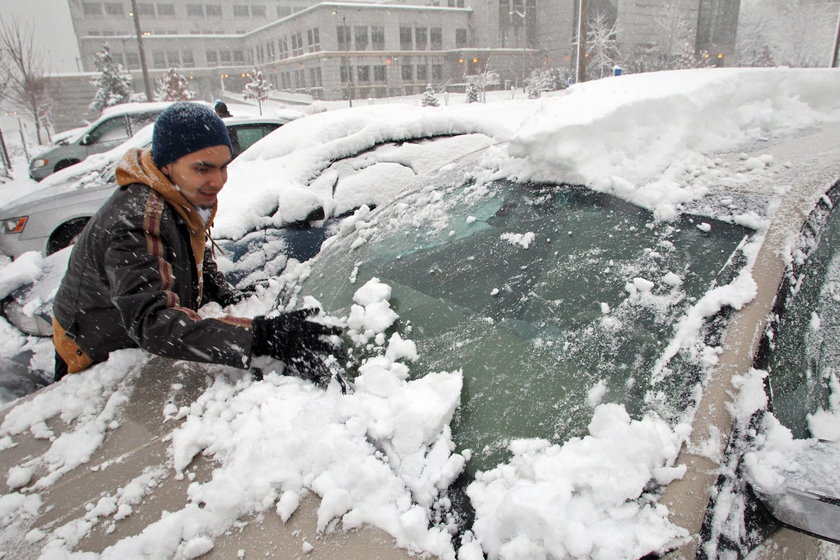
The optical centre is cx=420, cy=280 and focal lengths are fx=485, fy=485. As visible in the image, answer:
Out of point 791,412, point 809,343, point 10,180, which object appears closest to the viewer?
point 791,412

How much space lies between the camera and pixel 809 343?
140 cm

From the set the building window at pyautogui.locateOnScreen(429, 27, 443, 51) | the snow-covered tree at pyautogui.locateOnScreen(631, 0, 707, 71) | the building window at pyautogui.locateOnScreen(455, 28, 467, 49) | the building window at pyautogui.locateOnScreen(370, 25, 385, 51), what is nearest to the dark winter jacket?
the snow-covered tree at pyautogui.locateOnScreen(631, 0, 707, 71)

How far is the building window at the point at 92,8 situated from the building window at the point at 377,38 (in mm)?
37542

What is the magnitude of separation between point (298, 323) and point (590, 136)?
4.36 feet

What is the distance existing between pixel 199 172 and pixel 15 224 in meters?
5.24

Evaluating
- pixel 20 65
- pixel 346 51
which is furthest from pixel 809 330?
pixel 346 51

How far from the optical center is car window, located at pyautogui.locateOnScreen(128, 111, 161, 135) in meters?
11.5

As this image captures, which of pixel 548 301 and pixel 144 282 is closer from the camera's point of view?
pixel 548 301

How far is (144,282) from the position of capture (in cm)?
177

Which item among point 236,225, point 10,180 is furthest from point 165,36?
point 236,225

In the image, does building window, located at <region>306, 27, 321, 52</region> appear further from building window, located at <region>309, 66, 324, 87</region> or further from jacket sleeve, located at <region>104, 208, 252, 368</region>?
jacket sleeve, located at <region>104, 208, 252, 368</region>

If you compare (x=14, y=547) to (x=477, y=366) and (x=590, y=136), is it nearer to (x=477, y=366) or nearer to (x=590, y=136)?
(x=477, y=366)

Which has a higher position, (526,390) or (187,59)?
(187,59)

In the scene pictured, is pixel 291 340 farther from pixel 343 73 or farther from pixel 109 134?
pixel 343 73
